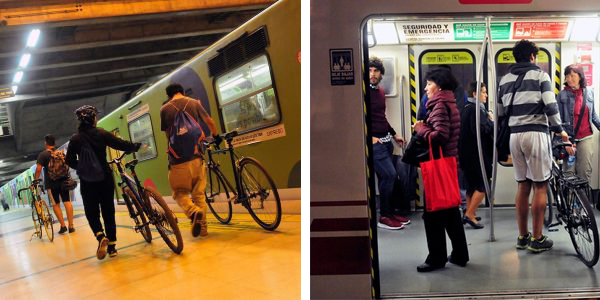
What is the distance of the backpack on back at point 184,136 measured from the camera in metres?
1.59

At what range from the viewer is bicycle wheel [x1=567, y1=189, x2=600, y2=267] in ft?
8.74

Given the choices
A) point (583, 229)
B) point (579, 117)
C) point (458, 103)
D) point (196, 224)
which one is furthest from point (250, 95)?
point (583, 229)

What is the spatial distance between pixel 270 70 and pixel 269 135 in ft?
0.76

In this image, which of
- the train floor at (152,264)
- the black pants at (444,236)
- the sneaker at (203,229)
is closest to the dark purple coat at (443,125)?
the black pants at (444,236)

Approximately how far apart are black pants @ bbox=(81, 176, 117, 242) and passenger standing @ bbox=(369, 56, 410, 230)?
4.86ft

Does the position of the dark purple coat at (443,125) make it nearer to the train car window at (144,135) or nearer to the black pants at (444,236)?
the black pants at (444,236)

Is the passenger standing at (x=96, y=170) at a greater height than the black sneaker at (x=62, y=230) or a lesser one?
greater

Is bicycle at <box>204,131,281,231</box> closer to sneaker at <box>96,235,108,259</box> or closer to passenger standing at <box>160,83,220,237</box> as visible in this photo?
passenger standing at <box>160,83,220,237</box>

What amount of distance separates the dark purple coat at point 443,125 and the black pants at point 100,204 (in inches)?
69.7

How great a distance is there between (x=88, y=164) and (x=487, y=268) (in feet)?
7.20

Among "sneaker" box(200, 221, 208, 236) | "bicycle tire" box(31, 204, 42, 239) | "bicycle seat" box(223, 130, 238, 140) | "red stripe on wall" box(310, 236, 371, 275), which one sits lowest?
"red stripe on wall" box(310, 236, 371, 275)

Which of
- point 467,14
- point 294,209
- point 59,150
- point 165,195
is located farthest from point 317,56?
point 59,150

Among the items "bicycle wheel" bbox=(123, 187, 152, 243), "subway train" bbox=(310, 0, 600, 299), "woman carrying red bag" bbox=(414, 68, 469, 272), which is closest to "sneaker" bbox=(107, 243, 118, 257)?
"bicycle wheel" bbox=(123, 187, 152, 243)

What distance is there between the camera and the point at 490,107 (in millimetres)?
2852
